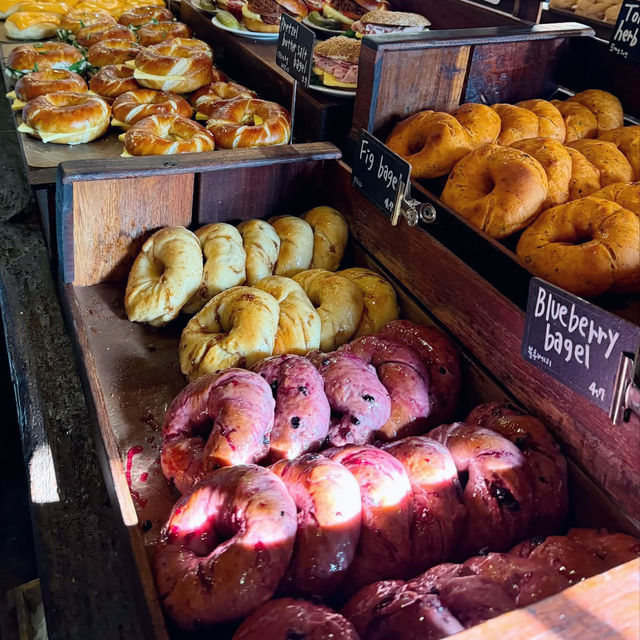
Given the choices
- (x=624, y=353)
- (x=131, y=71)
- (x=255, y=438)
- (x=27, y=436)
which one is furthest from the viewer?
(x=131, y=71)

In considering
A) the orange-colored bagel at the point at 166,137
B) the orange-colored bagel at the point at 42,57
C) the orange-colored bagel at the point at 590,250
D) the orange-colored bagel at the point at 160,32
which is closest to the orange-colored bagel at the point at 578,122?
the orange-colored bagel at the point at 590,250

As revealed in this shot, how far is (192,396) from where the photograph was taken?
1.63 m

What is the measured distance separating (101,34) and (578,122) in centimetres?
321

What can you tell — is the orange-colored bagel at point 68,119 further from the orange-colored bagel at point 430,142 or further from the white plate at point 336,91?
the orange-colored bagel at point 430,142

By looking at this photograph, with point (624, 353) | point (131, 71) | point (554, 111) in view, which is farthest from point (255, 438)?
point (131, 71)

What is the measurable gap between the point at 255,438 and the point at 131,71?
310cm

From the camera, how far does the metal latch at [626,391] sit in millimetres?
1245

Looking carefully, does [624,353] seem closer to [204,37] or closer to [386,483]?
[386,483]

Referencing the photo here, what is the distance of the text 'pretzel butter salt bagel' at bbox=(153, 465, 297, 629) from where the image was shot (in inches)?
46.9

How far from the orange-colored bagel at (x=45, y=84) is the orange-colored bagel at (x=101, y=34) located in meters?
0.68

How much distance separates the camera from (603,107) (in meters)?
2.57

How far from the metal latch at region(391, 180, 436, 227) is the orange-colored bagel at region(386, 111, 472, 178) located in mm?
266

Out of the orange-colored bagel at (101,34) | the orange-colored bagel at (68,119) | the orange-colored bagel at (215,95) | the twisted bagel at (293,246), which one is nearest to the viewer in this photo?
the twisted bagel at (293,246)

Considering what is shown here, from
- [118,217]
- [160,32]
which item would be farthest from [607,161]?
[160,32]
